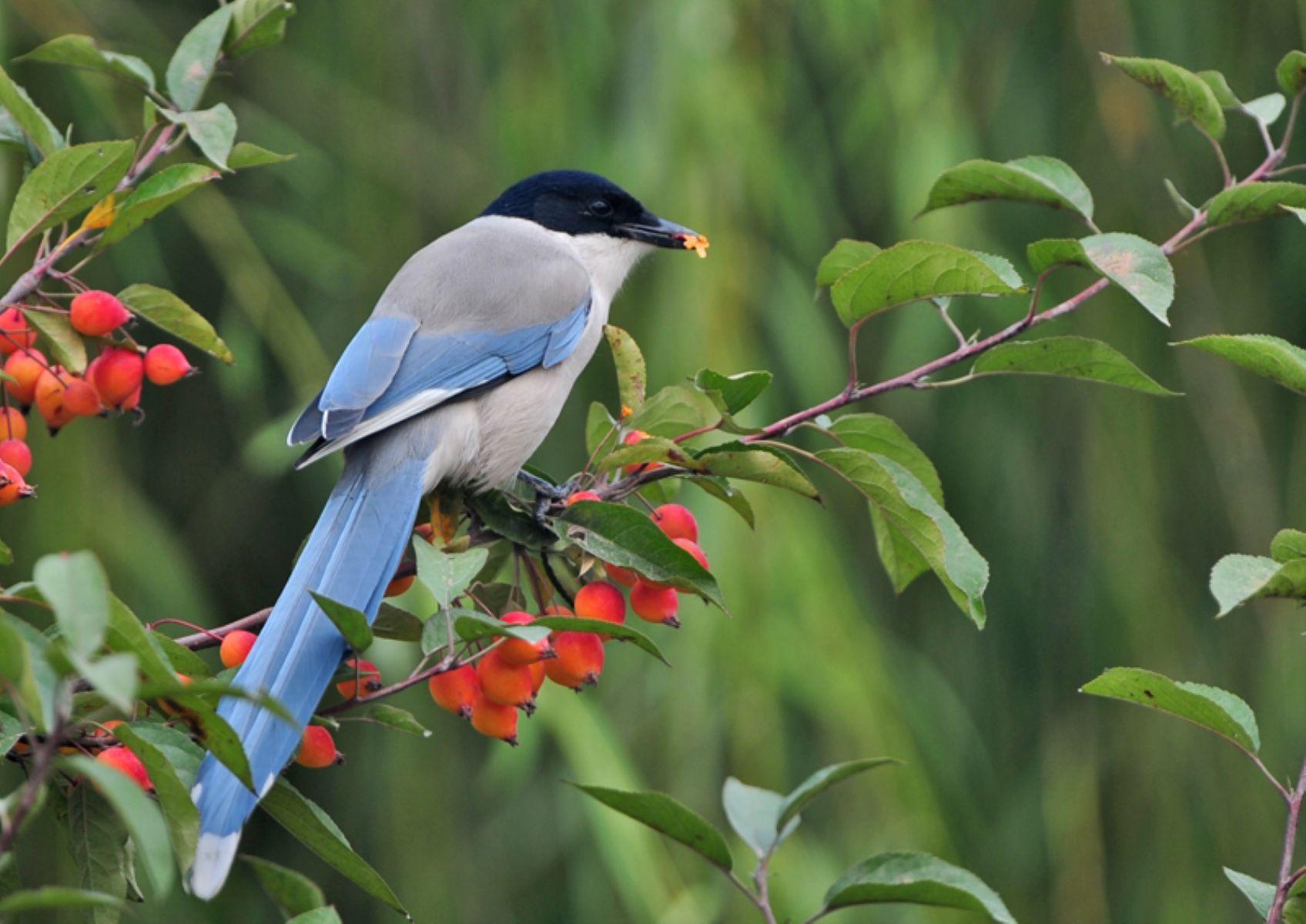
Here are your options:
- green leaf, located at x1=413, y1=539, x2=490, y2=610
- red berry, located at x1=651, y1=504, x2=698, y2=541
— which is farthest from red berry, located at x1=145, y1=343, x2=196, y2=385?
red berry, located at x1=651, y1=504, x2=698, y2=541

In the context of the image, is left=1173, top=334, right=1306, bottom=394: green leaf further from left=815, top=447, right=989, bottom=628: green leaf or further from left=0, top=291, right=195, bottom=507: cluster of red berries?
left=0, top=291, right=195, bottom=507: cluster of red berries

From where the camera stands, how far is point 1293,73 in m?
1.69

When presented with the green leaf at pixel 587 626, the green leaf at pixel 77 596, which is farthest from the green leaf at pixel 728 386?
the green leaf at pixel 77 596

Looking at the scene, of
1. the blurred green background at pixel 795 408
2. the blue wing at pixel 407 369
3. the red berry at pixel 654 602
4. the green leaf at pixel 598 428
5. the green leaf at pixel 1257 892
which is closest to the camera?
the green leaf at pixel 1257 892

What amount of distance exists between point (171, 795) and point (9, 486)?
421mm

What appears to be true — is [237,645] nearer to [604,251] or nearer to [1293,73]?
[1293,73]

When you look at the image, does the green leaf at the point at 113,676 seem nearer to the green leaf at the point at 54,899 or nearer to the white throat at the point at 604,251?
the green leaf at the point at 54,899

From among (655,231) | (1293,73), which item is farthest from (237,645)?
(655,231)

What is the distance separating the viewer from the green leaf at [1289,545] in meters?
1.43

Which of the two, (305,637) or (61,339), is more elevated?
(61,339)

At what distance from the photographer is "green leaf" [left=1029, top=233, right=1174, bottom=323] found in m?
1.55

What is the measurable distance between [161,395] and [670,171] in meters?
1.45

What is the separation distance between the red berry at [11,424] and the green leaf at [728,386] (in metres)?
0.77

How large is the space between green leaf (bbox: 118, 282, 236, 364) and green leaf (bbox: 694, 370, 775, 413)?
0.57 meters
